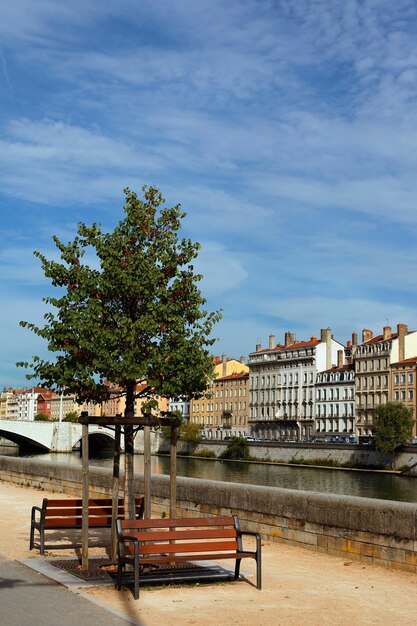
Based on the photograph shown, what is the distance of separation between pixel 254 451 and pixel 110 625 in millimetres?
86976

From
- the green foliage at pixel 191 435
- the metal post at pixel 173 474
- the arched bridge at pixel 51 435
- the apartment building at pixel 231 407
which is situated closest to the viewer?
the metal post at pixel 173 474

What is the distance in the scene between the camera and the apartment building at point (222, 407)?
129500 mm

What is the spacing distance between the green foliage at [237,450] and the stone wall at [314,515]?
77.3m

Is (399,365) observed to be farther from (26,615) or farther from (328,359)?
(26,615)

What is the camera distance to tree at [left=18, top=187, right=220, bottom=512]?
35.1 ft

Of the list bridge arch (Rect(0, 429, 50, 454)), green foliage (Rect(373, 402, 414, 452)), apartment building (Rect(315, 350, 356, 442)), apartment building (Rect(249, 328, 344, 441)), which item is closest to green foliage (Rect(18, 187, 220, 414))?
green foliage (Rect(373, 402, 414, 452))

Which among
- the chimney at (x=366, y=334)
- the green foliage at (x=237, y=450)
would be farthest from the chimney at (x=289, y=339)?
the green foliage at (x=237, y=450)

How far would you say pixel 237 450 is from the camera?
93375mm

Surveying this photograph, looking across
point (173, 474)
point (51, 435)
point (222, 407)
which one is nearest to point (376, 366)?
point (222, 407)

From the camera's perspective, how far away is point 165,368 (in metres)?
10.9

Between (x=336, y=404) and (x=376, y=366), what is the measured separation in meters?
9.19

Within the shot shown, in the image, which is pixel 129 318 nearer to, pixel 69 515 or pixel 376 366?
pixel 69 515

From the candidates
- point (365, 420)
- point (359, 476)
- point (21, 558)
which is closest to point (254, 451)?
point (365, 420)

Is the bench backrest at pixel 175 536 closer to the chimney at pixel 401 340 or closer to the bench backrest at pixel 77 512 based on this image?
the bench backrest at pixel 77 512
